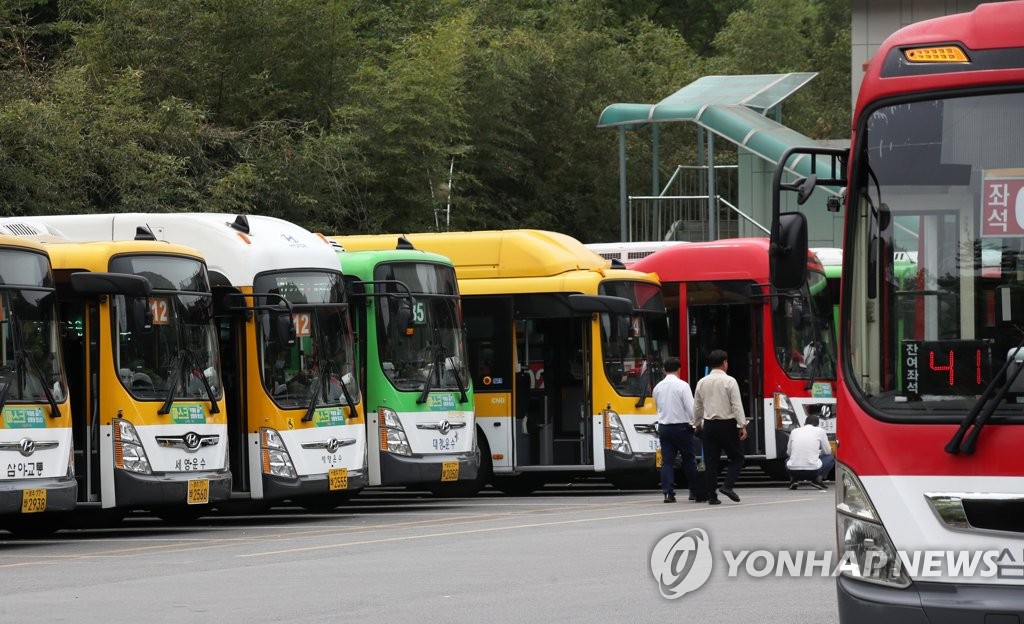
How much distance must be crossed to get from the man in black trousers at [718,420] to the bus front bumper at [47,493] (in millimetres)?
7070

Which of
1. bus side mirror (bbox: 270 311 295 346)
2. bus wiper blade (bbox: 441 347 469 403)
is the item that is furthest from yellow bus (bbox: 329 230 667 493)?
bus side mirror (bbox: 270 311 295 346)

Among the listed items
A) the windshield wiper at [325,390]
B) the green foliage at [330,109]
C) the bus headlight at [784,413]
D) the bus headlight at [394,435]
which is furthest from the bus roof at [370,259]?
the green foliage at [330,109]

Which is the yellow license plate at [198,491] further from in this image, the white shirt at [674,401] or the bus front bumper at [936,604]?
the bus front bumper at [936,604]

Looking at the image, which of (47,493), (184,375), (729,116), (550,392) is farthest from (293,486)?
(729,116)

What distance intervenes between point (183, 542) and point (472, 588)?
5.67 meters

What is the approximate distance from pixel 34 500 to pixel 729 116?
27019mm

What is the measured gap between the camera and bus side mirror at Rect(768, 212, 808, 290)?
318 inches

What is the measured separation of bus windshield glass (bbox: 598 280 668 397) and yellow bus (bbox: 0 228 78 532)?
8.95 metres

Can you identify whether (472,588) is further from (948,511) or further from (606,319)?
(606,319)

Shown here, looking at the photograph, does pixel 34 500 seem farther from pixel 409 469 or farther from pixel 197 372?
pixel 409 469

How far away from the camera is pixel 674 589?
37.7ft

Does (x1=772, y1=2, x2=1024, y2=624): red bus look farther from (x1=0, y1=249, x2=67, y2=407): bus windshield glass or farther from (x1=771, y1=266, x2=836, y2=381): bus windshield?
(x1=771, y1=266, x2=836, y2=381): bus windshield

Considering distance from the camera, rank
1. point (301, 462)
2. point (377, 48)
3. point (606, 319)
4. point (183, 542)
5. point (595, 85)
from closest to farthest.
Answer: point (183, 542) < point (301, 462) < point (606, 319) < point (377, 48) < point (595, 85)

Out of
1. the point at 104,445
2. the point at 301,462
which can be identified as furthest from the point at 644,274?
the point at 104,445
